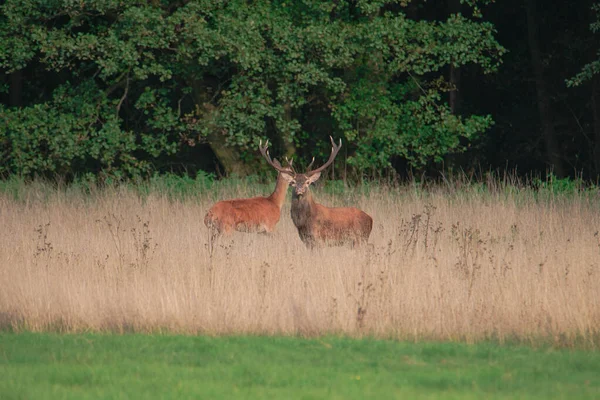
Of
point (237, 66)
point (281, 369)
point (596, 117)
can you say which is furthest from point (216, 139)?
point (281, 369)

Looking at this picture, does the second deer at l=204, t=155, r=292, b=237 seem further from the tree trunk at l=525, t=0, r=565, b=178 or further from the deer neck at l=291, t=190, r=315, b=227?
the tree trunk at l=525, t=0, r=565, b=178

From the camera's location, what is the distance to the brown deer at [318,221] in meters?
12.1

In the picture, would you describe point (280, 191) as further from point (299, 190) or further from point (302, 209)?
point (299, 190)

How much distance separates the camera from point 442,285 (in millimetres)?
9281

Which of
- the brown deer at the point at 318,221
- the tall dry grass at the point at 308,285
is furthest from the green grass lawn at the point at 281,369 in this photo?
the brown deer at the point at 318,221

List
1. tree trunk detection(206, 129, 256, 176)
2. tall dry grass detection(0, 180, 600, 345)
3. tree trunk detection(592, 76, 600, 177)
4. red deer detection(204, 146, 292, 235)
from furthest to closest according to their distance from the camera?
tree trunk detection(592, 76, 600, 177), tree trunk detection(206, 129, 256, 176), red deer detection(204, 146, 292, 235), tall dry grass detection(0, 180, 600, 345)

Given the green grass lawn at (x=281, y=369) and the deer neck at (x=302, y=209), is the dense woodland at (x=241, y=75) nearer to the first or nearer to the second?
the deer neck at (x=302, y=209)

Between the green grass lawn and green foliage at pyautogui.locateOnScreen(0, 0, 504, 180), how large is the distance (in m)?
11.5

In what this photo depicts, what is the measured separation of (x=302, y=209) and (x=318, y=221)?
260mm

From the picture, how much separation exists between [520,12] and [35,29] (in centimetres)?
1411

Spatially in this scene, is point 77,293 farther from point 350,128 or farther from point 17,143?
point 350,128

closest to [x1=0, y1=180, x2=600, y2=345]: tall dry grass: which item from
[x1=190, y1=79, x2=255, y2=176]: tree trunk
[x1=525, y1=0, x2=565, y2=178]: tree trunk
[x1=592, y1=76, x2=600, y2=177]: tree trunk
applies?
[x1=190, y1=79, x2=255, y2=176]: tree trunk

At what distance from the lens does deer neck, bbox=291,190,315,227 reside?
39.7 feet

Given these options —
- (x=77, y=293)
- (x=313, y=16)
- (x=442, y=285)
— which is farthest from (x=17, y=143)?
(x=442, y=285)
